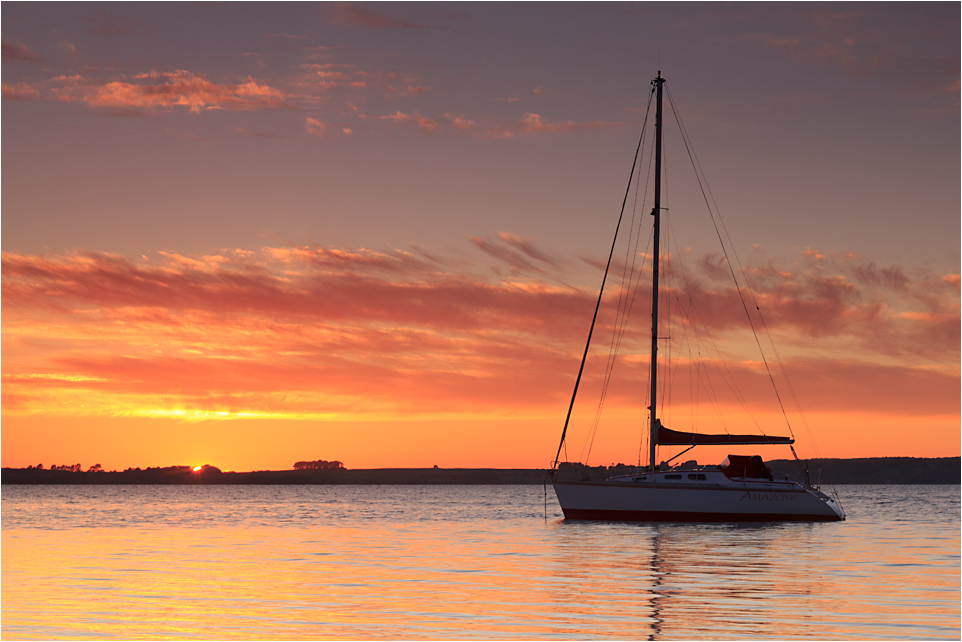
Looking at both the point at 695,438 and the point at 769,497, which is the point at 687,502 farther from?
the point at 769,497

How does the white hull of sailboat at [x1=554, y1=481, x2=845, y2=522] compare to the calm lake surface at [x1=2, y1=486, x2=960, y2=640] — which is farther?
the white hull of sailboat at [x1=554, y1=481, x2=845, y2=522]

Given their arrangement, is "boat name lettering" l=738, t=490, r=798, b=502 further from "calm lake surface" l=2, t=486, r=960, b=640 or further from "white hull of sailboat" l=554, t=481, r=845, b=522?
"calm lake surface" l=2, t=486, r=960, b=640

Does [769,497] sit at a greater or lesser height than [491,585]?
greater

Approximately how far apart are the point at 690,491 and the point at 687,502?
0.55 metres

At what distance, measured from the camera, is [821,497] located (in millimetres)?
46344

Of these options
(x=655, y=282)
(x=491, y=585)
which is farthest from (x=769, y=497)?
(x=491, y=585)

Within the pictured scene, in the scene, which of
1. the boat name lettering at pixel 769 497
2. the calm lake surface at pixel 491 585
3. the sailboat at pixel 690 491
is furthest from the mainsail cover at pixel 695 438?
the calm lake surface at pixel 491 585

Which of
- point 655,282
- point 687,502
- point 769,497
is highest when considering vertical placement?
point 655,282

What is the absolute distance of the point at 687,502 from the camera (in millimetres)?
43750

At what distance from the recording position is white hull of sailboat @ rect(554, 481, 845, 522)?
43.2 m

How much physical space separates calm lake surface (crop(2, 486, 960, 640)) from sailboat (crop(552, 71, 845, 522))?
114 cm

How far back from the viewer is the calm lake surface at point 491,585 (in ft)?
55.7

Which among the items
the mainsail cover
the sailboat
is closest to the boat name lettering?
the sailboat

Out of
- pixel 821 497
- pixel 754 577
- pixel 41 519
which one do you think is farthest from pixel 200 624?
pixel 41 519
